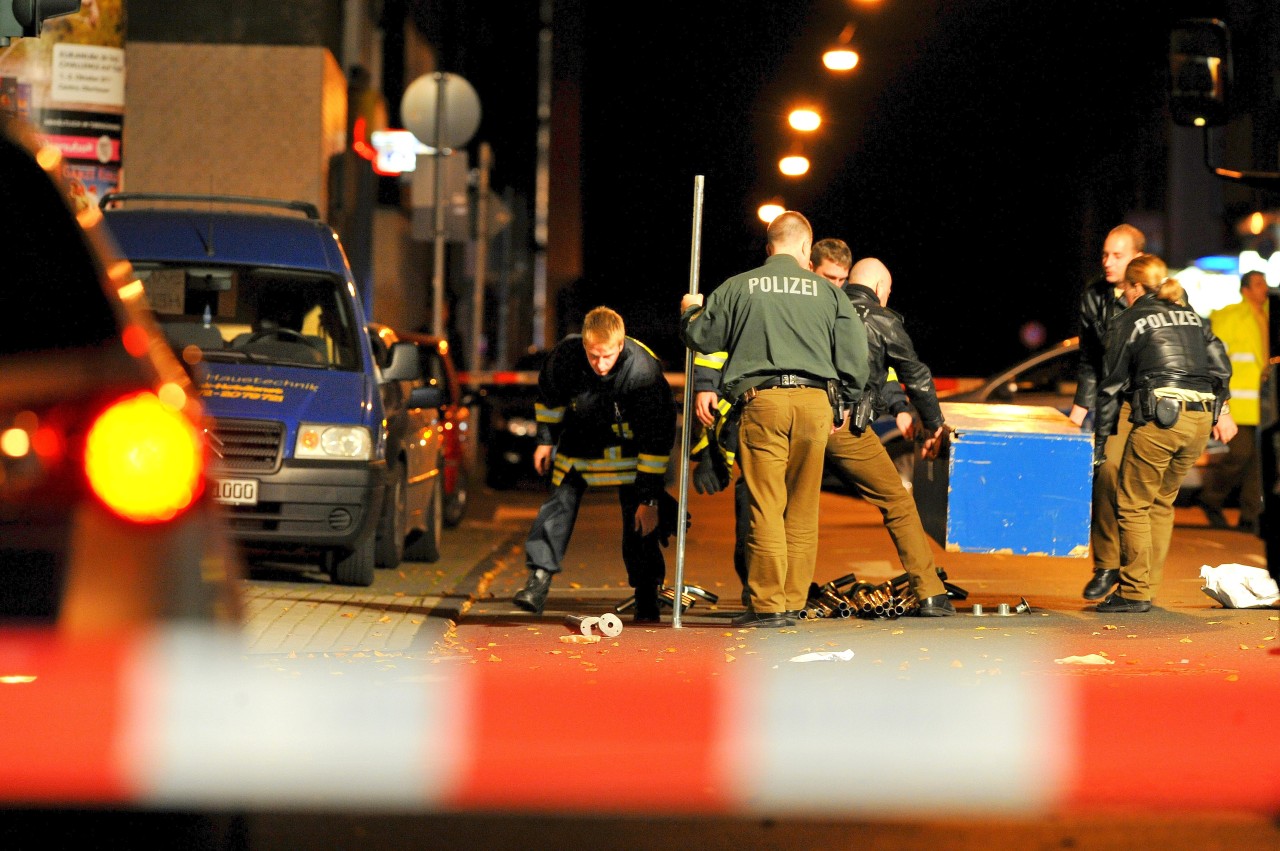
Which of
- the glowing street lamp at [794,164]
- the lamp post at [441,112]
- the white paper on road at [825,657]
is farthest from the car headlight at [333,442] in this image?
the glowing street lamp at [794,164]

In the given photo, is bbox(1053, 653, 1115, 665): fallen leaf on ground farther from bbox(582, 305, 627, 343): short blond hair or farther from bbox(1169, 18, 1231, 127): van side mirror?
bbox(1169, 18, 1231, 127): van side mirror

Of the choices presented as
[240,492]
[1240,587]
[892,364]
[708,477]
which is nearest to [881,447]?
[892,364]

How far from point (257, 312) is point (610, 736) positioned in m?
6.09

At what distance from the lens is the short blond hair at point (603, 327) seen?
8922 mm

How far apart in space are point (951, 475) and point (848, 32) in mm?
12266

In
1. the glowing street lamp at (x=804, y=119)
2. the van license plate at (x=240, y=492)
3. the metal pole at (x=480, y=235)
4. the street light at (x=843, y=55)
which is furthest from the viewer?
the glowing street lamp at (x=804, y=119)

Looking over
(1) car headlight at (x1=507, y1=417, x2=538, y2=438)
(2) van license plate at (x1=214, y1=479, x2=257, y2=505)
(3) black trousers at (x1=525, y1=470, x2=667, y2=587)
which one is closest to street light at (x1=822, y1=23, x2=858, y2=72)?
(1) car headlight at (x1=507, y1=417, x2=538, y2=438)

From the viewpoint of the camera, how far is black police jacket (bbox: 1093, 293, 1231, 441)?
992 centimetres

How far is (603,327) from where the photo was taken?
29.3ft

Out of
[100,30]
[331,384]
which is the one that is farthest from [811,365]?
[100,30]

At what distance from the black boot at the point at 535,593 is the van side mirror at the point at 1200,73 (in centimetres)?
386

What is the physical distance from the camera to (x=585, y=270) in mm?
61469

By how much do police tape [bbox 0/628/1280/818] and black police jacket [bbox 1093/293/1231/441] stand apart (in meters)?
2.48

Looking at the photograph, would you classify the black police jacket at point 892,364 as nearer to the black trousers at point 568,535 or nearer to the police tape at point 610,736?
the black trousers at point 568,535
